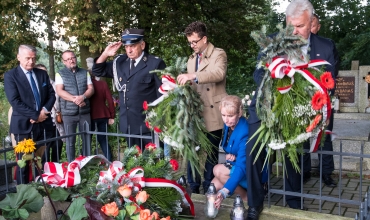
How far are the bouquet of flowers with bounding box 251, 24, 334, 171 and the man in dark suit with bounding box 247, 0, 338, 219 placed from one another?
217 millimetres

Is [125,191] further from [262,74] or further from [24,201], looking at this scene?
[262,74]

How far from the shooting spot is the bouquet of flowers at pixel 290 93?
282cm

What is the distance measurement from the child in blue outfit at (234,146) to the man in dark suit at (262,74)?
19cm

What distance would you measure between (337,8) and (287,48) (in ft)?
40.5

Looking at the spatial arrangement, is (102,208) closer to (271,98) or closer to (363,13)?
(271,98)

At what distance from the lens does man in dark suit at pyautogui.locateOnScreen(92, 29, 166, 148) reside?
14.1ft

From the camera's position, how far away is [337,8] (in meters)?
13.9

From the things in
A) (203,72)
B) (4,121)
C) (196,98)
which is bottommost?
(4,121)

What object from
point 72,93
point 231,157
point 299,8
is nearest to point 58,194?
point 231,157

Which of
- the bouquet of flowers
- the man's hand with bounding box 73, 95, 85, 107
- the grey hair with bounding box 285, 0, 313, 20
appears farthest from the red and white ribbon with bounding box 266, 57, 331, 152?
the man's hand with bounding box 73, 95, 85, 107

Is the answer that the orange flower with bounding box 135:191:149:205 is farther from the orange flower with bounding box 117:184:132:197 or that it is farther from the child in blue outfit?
the child in blue outfit

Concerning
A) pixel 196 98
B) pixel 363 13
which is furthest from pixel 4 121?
pixel 363 13

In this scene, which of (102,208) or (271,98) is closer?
(102,208)

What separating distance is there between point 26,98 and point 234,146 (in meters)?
2.58
